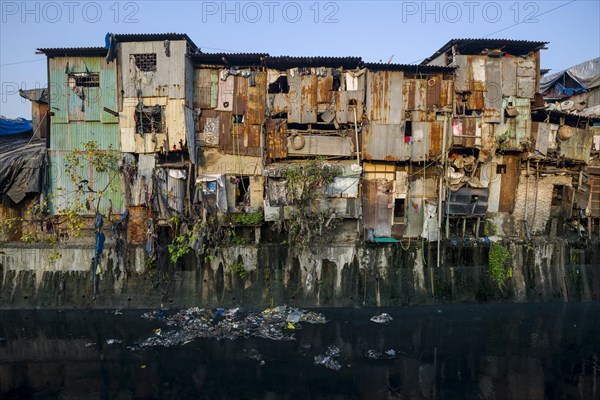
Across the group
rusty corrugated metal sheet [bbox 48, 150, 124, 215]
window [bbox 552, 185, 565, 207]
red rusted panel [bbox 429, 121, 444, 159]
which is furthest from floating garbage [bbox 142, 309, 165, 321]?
window [bbox 552, 185, 565, 207]

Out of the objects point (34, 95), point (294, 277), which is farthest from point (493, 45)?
point (34, 95)

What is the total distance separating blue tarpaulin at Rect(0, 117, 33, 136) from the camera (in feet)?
65.2

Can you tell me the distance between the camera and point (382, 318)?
15336 mm

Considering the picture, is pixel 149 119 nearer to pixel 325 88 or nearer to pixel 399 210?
pixel 325 88

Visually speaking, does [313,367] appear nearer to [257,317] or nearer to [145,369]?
[257,317]

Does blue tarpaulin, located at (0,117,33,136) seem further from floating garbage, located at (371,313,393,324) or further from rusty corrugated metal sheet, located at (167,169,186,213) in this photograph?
floating garbage, located at (371,313,393,324)

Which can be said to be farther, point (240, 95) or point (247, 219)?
point (240, 95)

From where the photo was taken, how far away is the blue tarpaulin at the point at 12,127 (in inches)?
782

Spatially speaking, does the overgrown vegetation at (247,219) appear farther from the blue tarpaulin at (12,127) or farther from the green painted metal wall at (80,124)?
the blue tarpaulin at (12,127)

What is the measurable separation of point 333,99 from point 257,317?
954cm

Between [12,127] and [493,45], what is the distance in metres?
23.8

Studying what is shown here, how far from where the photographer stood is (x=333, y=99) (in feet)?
54.2

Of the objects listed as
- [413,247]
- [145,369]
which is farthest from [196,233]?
[413,247]

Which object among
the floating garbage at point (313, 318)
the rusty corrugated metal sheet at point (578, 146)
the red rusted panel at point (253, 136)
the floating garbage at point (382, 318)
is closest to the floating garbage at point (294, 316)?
the floating garbage at point (313, 318)
